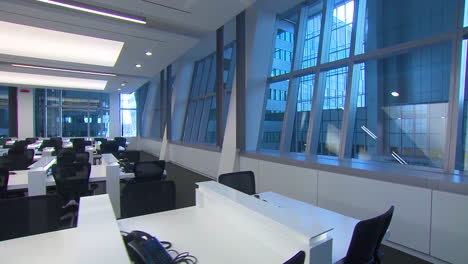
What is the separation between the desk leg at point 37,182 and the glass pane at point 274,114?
13.2 ft

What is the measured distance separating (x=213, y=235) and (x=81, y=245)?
771mm

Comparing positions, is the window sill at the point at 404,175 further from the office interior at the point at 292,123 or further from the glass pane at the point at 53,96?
the glass pane at the point at 53,96

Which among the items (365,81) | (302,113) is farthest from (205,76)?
(365,81)

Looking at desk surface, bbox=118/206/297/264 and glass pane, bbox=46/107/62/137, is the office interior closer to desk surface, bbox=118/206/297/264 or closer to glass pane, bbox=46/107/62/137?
desk surface, bbox=118/206/297/264

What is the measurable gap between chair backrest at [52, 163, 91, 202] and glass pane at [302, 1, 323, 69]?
418 cm

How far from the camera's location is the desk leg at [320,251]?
1.19 metres

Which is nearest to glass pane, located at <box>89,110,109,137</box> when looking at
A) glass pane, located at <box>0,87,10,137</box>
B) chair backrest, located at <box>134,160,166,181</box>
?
glass pane, located at <box>0,87,10,137</box>

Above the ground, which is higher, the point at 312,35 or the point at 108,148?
the point at 312,35

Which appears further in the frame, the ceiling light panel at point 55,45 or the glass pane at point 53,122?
the glass pane at point 53,122

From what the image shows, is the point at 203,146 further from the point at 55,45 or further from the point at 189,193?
the point at 55,45

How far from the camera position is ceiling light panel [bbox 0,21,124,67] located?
4.87 meters

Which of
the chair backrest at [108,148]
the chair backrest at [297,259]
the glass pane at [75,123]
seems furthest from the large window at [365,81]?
the glass pane at [75,123]

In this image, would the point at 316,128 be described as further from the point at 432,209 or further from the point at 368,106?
the point at 432,209

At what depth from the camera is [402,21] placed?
3.54 metres
